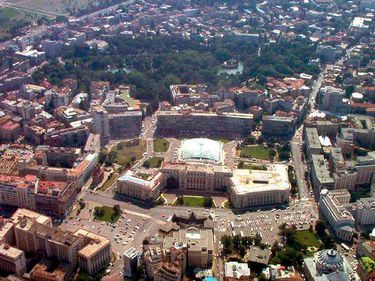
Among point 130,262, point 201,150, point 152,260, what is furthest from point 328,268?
point 201,150

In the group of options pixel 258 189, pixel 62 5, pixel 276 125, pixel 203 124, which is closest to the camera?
pixel 258 189

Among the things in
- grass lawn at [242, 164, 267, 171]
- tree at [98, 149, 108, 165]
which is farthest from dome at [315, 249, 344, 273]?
tree at [98, 149, 108, 165]

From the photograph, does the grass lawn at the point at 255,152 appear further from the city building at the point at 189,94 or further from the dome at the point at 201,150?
the city building at the point at 189,94

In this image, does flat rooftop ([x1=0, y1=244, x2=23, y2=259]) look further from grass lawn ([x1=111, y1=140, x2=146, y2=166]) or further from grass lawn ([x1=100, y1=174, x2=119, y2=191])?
grass lawn ([x1=111, y1=140, x2=146, y2=166])

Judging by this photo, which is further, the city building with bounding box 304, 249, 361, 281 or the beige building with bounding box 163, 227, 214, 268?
the beige building with bounding box 163, 227, 214, 268

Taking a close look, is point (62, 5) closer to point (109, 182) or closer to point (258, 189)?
point (109, 182)

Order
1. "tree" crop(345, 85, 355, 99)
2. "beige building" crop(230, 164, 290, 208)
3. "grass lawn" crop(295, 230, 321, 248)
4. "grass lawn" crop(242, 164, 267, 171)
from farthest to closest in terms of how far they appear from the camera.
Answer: "tree" crop(345, 85, 355, 99) < "grass lawn" crop(242, 164, 267, 171) < "beige building" crop(230, 164, 290, 208) < "grass lawn" crop(295, 230, 321, 248)
